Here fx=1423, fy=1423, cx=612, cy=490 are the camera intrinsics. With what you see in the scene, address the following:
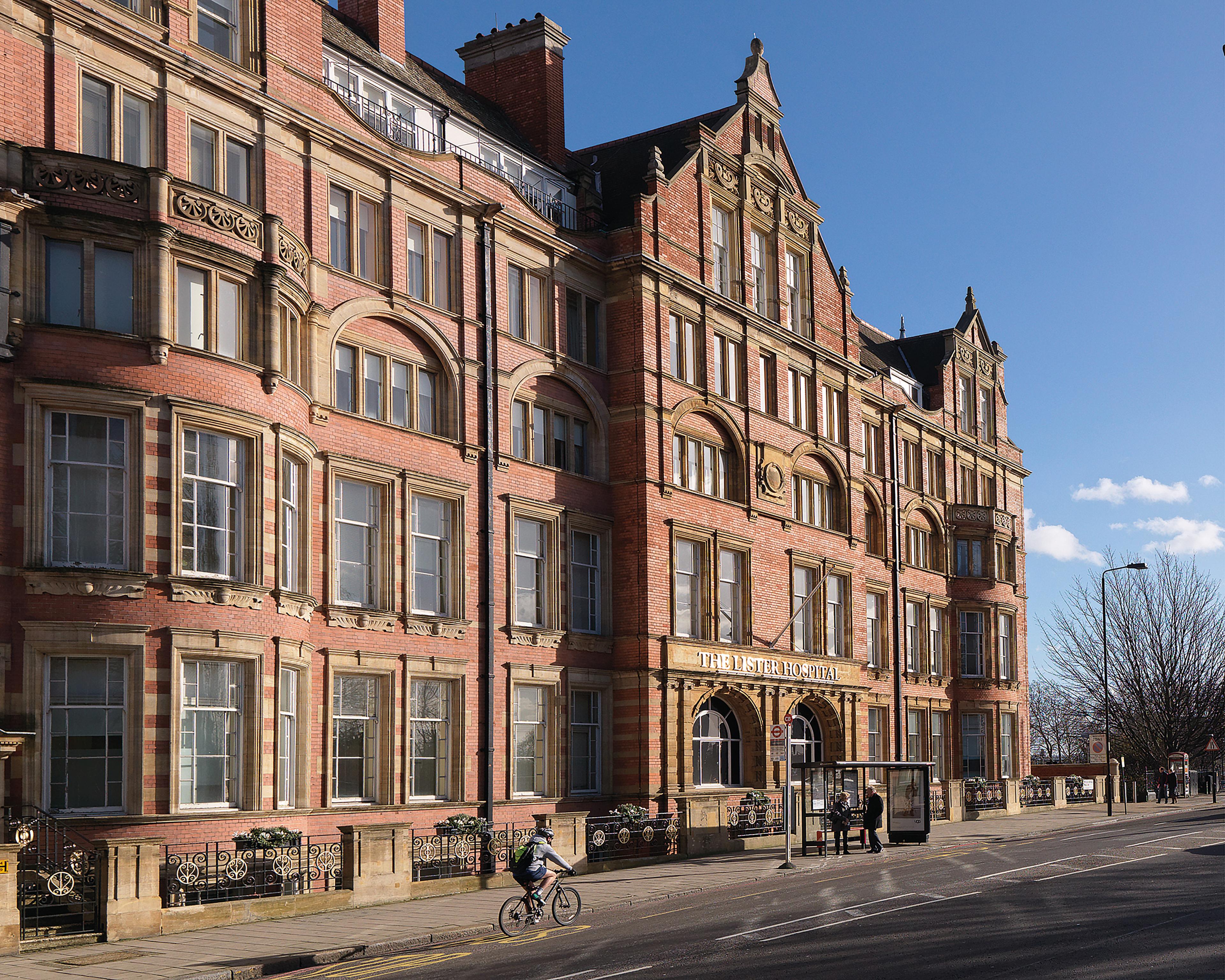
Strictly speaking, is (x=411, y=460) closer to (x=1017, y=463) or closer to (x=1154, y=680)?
(x=1017, y=463)

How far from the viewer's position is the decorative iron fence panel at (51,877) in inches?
789

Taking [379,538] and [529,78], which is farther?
[529,78]

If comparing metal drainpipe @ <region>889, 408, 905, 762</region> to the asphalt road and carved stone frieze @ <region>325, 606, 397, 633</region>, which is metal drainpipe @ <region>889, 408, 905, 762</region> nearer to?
the asphalt road

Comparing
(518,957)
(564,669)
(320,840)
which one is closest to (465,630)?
(564,669)

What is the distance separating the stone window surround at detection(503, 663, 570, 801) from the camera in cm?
3228

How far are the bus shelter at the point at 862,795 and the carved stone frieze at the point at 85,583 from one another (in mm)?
18775

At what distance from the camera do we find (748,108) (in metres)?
42.8

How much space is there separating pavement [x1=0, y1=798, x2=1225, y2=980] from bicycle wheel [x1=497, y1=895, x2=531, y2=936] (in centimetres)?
36

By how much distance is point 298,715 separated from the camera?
26.3 m

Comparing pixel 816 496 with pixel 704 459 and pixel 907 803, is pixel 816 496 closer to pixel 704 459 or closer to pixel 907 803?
pixel 704 459

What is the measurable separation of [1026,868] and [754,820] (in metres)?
10.2

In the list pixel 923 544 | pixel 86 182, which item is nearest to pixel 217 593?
pixel 86 182

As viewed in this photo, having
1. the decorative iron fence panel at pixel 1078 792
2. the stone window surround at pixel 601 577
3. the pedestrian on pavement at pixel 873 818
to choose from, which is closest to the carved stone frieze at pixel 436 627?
the stone window surround at pixel 601 577

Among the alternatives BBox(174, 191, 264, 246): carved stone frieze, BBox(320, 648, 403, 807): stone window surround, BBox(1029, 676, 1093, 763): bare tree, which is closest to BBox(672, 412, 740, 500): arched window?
BBox(320, 648, 403, 807): stone window surround
